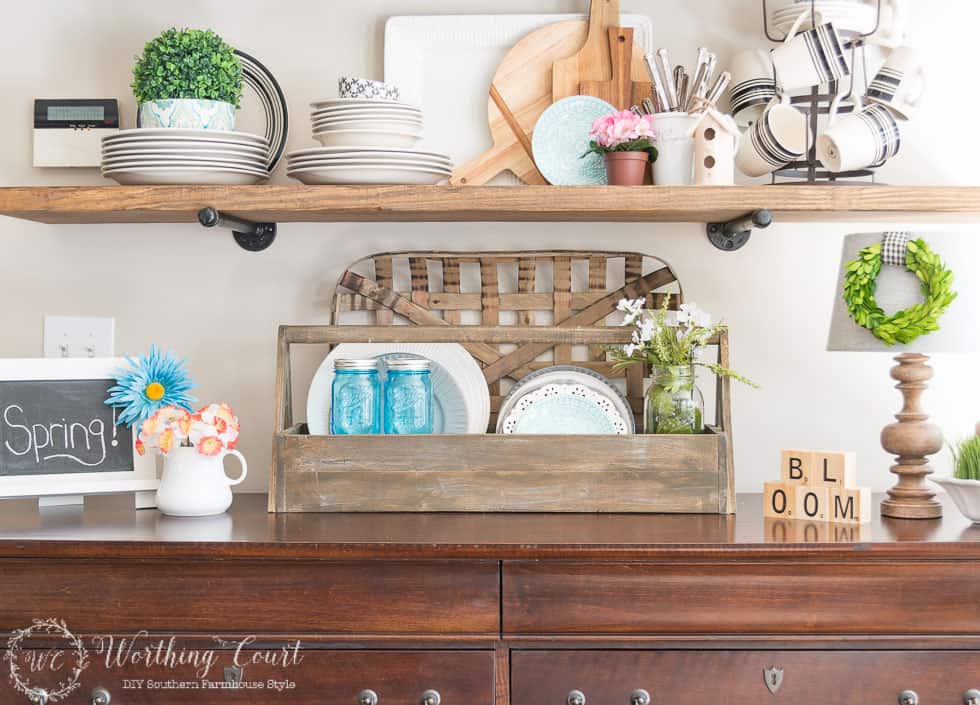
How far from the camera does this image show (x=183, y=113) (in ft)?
5.62

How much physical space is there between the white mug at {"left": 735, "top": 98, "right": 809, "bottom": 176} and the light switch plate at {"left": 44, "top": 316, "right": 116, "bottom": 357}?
1.27 metres

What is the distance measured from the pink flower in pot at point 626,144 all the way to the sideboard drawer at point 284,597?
0.70 meters

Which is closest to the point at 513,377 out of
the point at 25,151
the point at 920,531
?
the point at 920,531

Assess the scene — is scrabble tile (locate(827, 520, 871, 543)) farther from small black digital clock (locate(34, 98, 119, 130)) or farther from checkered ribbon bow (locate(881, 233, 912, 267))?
small black digital clock (locate(34, 98, 119, 130))

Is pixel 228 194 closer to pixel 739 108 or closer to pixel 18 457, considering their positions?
pixel 18 457

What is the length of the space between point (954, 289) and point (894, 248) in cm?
11

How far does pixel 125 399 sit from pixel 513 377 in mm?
704

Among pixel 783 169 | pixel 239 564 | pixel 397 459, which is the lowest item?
pixel 239 564

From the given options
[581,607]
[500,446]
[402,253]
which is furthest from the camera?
[402,253]

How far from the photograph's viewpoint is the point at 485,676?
1.47 metres
